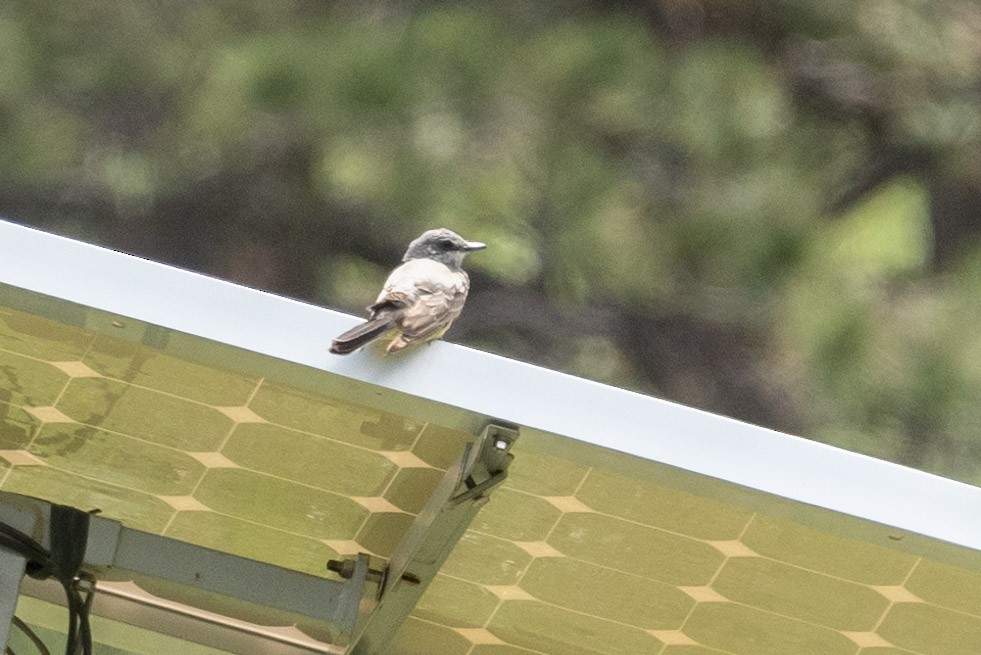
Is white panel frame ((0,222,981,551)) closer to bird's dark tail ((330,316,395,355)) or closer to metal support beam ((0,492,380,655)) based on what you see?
bird's dark tail ((330,316,395,355))

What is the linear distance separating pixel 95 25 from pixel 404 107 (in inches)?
67.4

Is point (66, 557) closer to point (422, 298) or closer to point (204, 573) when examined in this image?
point (204, 573)

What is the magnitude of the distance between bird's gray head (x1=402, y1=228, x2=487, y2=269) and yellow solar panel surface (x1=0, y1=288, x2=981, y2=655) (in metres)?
1.22

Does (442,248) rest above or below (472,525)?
above

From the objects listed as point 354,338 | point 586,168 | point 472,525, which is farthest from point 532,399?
point 586,168

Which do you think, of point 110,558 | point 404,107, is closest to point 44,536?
point 110,558

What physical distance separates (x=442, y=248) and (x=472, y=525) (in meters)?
1.44

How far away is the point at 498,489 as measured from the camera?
1.79m

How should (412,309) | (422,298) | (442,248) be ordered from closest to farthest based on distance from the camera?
(412,309)
(422,298)
(442,248)

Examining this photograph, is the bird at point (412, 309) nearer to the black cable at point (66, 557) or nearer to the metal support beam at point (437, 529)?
the metal support beam at point (437, 529)

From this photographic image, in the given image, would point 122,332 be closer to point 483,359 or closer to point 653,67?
point 483,359

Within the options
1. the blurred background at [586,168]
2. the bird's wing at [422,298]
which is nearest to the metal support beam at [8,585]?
the bird's wing at [422,298]

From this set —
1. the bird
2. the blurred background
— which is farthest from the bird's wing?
the blurred background

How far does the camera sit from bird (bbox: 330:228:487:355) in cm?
160
